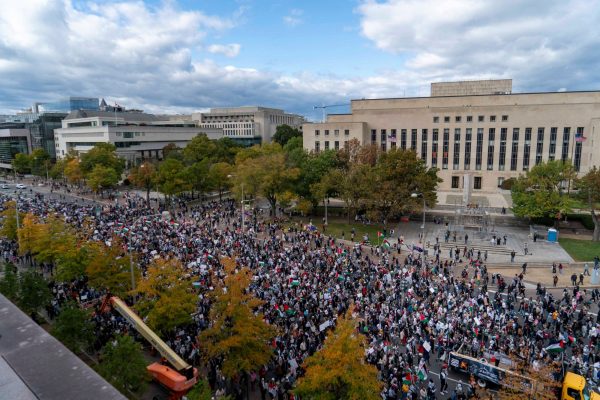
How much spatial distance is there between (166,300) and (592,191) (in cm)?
4338

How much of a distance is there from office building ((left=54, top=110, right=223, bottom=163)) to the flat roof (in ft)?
322

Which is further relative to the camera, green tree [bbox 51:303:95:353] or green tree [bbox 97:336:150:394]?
green tree [bbox 51:303:95:353]

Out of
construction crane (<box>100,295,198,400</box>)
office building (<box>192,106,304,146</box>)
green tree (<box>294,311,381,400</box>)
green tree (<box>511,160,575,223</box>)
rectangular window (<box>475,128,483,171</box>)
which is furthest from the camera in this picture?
office building (<box>192,106,304,146</box>)

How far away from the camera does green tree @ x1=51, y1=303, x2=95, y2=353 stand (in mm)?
19203

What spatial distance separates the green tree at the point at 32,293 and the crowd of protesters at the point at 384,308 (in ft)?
4.85

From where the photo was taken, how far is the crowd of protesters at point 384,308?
19219mm

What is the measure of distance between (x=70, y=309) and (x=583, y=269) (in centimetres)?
3949

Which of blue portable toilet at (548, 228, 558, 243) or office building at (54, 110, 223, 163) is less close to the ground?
office building at (54, 110, 223, 163)

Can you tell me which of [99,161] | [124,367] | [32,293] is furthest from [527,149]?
[99,161]

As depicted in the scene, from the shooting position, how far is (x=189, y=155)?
87.5 m

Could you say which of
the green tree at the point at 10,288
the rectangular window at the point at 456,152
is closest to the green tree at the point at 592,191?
the rectangular window at the point at 456,152

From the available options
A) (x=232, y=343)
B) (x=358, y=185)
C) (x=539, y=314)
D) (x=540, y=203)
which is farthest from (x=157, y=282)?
(x=540, y=203)

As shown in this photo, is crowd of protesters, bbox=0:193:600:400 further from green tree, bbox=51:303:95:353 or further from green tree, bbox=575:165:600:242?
green tree, bbox=575:165:600:242

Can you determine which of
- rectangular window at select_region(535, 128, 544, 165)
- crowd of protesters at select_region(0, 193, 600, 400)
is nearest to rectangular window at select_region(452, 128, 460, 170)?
rectangular window at select_region(535, 128, 544, 165)
